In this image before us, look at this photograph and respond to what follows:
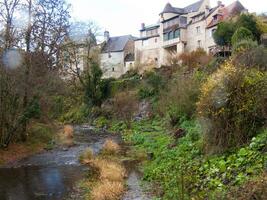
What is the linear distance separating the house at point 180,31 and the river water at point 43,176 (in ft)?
98.3

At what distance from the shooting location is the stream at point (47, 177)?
50.9ft

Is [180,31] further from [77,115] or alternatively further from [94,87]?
[77,115]

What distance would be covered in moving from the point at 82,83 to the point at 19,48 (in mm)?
24570

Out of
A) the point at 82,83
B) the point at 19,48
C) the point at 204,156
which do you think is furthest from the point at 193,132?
the point at 82,83

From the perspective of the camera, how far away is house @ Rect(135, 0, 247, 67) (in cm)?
5412

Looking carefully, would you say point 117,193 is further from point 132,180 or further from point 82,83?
point 82,83

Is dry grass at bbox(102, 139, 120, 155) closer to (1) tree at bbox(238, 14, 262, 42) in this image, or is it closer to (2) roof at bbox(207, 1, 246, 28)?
(1) tree at bbox(238, 14, 262, 42)

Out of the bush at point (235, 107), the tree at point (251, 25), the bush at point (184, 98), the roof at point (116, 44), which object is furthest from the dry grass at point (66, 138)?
the roof at point (116, 44)

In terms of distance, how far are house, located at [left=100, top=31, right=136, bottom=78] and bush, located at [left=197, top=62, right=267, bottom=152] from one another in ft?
184

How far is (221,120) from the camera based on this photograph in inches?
595

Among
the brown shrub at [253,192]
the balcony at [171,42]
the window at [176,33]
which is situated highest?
the window at [176,33]

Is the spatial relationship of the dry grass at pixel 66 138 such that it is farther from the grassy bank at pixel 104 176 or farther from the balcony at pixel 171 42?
the balcony at pixel 171 42

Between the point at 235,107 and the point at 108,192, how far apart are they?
5.74 meters

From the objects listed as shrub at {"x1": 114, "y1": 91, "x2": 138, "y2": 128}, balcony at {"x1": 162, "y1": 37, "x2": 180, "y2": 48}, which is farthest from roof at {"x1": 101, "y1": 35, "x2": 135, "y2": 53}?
shrub at {"x1": 114, "y1": 91, "x2": 138, "y2": 128}
